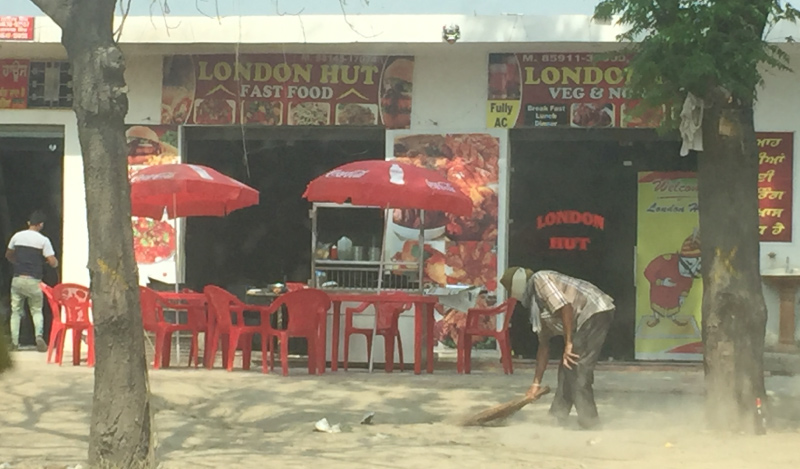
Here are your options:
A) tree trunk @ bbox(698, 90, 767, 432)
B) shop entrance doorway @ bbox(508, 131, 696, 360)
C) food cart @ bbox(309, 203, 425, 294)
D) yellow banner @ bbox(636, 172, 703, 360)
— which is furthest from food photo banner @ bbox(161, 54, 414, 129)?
tree trunk @ bbox(698, 90, 767, 432)

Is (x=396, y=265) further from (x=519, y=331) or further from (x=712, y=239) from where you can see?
(x=712, y=239)

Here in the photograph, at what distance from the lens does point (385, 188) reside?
10961 mm

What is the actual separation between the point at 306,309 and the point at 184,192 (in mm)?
1855

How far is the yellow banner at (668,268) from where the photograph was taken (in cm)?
1321

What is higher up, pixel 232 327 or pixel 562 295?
pixel 562 295

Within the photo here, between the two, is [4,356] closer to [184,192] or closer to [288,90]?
[184,192]

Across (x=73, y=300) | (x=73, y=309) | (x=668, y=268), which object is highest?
(x=668, y=268)

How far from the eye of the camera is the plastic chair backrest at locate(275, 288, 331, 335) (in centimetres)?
1097

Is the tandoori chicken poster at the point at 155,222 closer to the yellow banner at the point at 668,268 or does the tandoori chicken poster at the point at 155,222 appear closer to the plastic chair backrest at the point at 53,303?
the plastic chair backrest at the point at 53,303

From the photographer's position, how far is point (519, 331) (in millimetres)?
13609

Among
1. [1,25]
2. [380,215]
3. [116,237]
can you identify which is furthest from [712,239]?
[1,25]

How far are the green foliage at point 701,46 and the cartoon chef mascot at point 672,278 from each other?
5397 millimetres

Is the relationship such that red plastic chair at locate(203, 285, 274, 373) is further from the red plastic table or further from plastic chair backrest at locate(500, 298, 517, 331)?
plastic chair backrest at locate(500, 298, 517, 331)

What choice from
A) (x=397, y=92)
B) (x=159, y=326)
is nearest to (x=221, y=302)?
(x=159, y=326)
